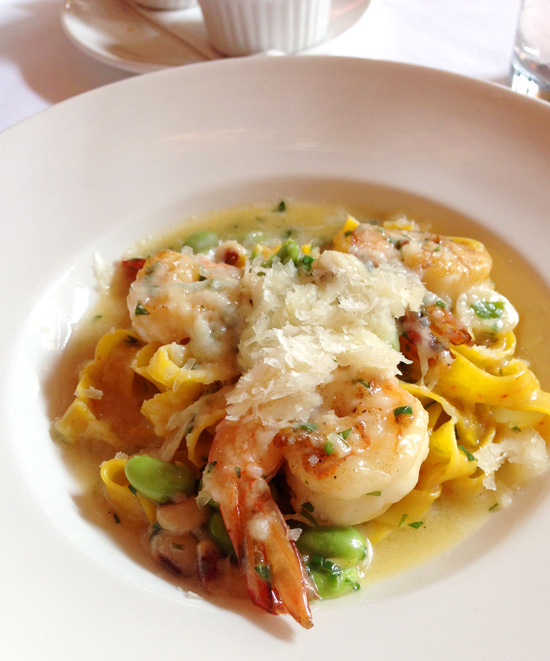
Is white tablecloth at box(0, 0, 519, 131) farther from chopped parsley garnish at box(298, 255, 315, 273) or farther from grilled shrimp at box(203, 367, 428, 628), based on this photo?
grilled shrimp at box(203, 367, 428, 628)

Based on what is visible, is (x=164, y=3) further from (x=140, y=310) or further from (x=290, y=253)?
(x=140, y=310)

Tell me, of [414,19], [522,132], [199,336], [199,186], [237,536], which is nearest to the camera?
[237,536]

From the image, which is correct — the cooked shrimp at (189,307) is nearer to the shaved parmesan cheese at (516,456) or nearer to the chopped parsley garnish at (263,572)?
the chopped parsley garnish at (263,572)

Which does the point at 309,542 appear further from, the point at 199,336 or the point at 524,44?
the point at 524,44

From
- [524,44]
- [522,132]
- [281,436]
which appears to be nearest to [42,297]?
[281,436]

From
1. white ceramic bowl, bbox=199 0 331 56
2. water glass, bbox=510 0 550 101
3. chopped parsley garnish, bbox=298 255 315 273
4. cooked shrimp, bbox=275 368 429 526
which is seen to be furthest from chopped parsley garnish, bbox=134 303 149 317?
water glass, bbox=510 0 550 101

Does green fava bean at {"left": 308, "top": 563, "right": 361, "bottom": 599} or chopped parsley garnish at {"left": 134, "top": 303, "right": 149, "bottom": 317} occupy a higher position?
chopped parsley garnish at {"left": 134, "top": 303, "right": 149, "bottom": 317}

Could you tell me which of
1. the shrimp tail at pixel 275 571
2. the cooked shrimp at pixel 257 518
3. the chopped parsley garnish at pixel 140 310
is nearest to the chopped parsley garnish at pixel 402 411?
the cooked shrimp at pixel 257 518
